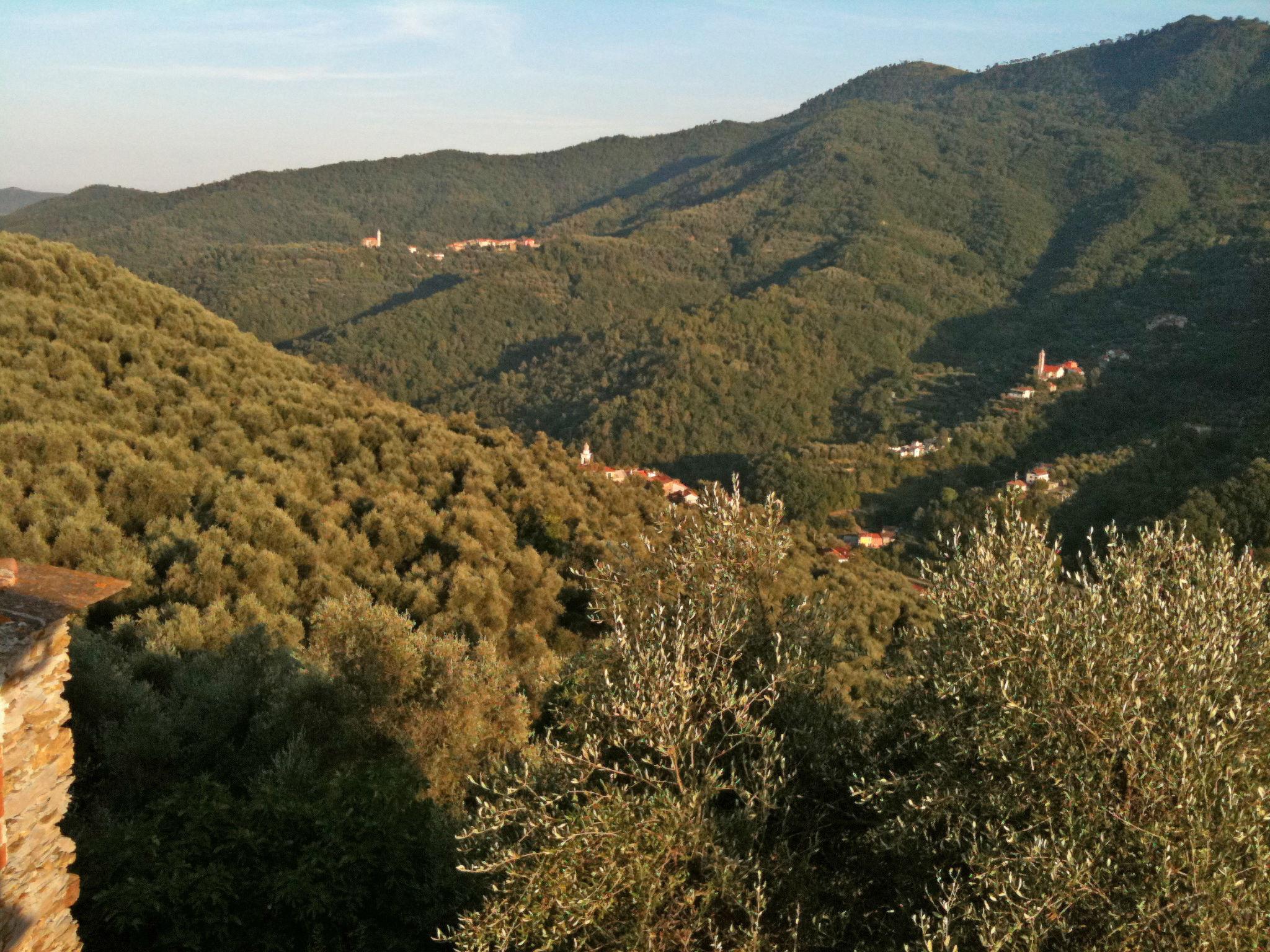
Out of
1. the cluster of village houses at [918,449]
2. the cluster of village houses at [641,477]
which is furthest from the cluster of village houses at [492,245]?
the cluster of village houses at [641,477]

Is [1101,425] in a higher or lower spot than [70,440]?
Result: lower

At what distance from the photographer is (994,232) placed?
4705 inches

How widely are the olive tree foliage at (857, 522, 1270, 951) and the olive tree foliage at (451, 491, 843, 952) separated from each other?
2.50 ft

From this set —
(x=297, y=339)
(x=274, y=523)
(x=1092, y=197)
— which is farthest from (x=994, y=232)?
(x=274, y=523)

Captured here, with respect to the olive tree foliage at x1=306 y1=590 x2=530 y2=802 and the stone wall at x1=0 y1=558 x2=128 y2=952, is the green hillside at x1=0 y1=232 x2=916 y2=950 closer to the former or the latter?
the olive tree foliage at x1=306 y1=590 x2=530 y2=802

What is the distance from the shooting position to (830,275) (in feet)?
296

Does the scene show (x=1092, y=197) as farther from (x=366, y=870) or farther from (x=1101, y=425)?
(x=366, y=870)

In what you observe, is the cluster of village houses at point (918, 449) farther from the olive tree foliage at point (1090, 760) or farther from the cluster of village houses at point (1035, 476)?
the olive tree foliage at point (1090, 760)

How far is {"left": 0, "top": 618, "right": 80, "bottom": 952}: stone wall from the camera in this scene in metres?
4.00

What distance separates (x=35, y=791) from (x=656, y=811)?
10.3ft

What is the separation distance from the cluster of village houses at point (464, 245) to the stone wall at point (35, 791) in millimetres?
121238

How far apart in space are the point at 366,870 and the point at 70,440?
1018 cm

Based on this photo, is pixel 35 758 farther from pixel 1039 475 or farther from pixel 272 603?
pixel 1039 475

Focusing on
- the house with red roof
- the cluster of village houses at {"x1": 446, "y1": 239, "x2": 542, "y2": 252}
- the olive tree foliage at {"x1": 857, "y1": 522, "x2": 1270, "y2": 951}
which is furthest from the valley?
the cluster of village houses at {"x1": 446, "y1": 239, "x2": 542, "y2": 252}
